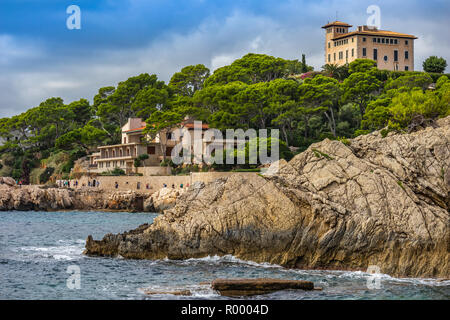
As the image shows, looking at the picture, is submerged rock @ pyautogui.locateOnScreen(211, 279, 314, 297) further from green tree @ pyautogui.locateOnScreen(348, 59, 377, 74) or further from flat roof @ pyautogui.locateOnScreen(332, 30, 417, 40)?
flat roof @ pyautogui.locateOnScreen(332, 30, 417, 40)

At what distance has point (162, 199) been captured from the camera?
5672 cm

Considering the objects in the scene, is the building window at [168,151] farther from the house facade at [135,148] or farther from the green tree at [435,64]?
the green tree at [435,64]

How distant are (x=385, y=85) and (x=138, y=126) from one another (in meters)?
29.1

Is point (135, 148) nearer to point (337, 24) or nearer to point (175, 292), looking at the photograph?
point (337, 24)

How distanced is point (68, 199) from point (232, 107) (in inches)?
729

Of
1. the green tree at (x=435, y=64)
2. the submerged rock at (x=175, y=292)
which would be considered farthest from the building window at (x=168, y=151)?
the submerged rock at (x=175, y=292)

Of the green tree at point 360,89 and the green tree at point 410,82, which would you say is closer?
the green tree at point 360,89

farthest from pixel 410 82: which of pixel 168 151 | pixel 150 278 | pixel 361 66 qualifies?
pixel 150 278

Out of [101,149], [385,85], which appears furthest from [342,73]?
[101,149]

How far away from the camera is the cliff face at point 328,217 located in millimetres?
22328

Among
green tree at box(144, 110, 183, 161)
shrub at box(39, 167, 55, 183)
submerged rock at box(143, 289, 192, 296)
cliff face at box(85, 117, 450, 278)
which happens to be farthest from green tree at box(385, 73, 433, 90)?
submerged rock at box(143, 289, 192, 296)

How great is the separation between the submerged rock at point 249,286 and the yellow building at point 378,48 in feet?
253

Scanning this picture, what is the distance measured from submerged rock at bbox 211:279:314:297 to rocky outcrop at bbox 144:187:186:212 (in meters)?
37.3
